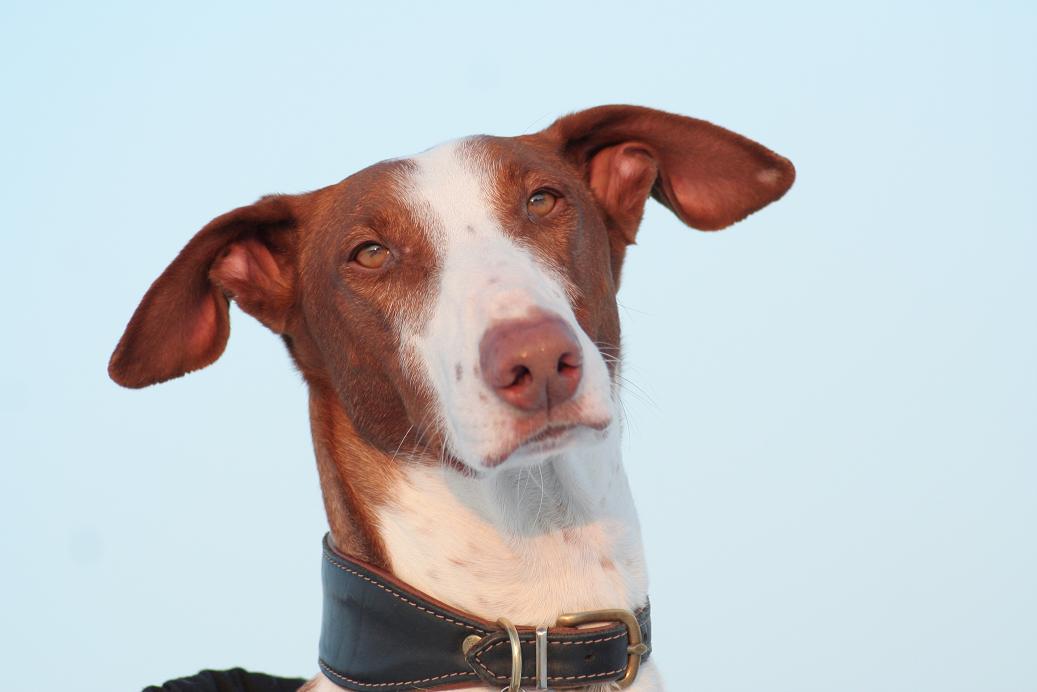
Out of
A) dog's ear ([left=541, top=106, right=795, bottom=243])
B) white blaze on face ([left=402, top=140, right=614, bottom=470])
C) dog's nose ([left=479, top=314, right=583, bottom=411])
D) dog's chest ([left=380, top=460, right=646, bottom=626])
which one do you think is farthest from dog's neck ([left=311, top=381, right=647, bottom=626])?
dog's ear ([left=541, top=106, right=795, bottom=243])

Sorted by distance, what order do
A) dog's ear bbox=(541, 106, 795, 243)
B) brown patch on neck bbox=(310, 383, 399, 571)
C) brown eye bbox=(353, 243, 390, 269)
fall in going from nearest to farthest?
brown patch on neck bbox=(310, 383, 399, 571) < brown eye bbox=(353, 243, 390, 269) < dog's ear bbox=(541, 106, 795, 243)

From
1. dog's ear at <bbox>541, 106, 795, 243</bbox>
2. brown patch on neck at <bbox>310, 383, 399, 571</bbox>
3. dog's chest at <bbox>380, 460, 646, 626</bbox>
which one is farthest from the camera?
dog's ear at <bbox>541, 106, 795, 243</bbox>

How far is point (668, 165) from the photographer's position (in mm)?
5160

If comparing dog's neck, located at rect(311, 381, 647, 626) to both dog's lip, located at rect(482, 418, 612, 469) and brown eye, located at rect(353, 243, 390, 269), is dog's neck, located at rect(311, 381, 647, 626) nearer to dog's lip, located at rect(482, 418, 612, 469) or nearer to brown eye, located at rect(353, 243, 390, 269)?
dog's lip, located at rect(482, 418, 612, 469)

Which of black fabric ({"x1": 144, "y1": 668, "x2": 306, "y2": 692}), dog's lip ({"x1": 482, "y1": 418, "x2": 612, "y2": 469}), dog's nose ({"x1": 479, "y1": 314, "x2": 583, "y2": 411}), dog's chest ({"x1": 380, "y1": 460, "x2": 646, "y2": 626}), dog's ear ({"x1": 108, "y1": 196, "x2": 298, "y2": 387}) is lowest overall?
black fabric ({"x1": 144, "y1": 668, "x2": 306, "y2": 692})

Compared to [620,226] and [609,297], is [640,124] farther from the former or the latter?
[609,297]

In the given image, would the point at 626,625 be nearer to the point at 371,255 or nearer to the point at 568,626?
the point at 568,626

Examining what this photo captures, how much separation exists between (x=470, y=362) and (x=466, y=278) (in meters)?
0.40

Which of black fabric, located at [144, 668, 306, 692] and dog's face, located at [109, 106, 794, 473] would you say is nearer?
dog's face, located at [109, 106, 794, 473]

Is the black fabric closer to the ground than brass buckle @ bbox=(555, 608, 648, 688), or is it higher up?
closer to the ground

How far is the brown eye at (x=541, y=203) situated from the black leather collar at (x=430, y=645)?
148 centimetres

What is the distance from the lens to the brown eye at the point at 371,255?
4.60 metres

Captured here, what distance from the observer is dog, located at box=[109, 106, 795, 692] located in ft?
12.6

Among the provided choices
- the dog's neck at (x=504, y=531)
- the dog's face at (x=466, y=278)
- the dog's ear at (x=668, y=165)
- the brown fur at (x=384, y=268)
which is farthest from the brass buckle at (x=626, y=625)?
the dog's ear at (x=668, y=165)
